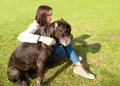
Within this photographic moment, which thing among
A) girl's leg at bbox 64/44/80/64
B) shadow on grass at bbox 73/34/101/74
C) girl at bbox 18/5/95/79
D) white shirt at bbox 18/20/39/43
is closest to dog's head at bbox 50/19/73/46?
girl at bbox 18/5/95/79

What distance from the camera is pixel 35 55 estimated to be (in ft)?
17.5

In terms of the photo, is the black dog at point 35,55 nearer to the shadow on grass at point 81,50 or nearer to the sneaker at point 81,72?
the shadow on grass at point 81,50

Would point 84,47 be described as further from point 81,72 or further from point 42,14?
point 42,14

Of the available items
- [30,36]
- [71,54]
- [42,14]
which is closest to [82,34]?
[71,54]

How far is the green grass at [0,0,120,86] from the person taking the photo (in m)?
5.90

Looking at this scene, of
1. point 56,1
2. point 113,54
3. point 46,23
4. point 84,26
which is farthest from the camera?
point 56,1

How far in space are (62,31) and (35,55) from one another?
29.1 inches

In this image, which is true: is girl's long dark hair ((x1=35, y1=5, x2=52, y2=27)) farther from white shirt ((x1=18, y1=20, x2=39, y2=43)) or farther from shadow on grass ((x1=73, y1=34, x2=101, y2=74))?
shadow on grass ((x1=73, y1=34, x2=101, y2=74))

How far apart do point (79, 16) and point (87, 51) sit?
Result: 13.5 feet

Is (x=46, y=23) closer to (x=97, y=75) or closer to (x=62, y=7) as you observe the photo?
(x=97, y=75)

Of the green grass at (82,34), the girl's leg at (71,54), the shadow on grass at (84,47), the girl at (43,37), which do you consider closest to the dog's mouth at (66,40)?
the girl at (43,37)

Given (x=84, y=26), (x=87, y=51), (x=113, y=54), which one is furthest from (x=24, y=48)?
(x=84, y=26)

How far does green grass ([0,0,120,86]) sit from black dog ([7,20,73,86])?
14.0 inches

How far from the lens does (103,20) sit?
10.6m
